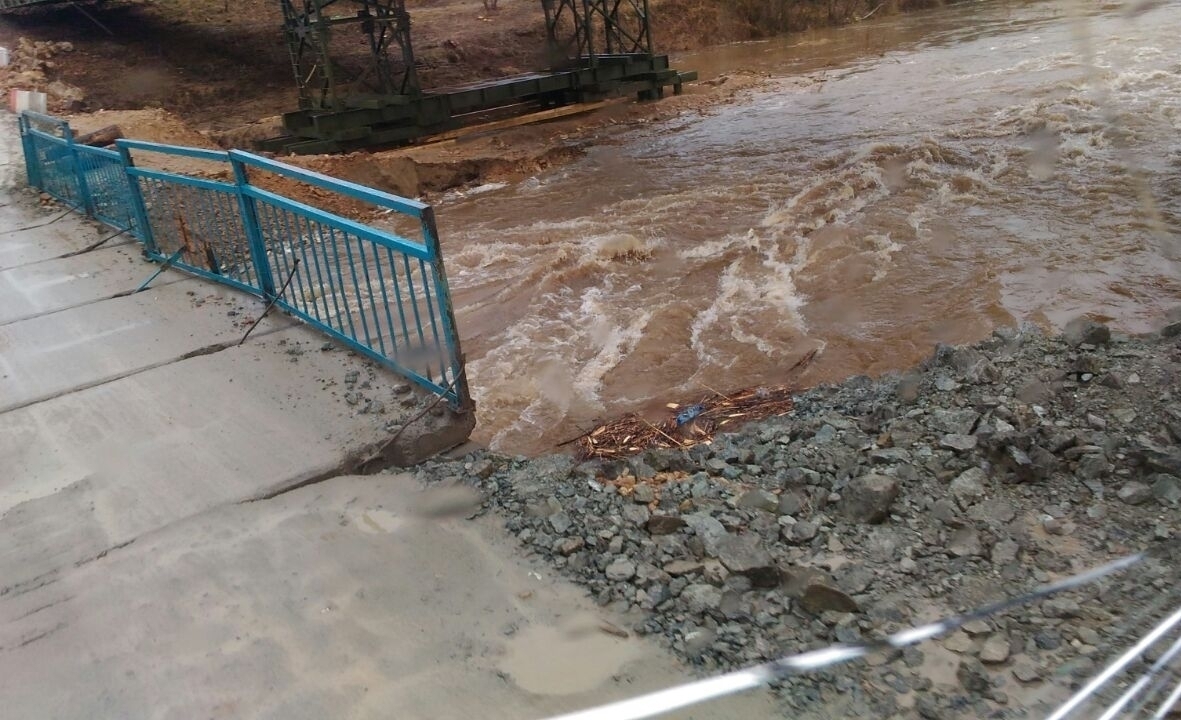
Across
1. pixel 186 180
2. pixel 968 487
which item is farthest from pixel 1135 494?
pixel 186 180

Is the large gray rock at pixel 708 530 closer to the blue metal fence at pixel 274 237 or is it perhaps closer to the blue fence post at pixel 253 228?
the blue metal fence at pixel 274 237

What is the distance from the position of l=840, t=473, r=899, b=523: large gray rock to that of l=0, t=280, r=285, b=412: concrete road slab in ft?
12.8

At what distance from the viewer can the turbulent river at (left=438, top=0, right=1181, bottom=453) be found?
7.00 meters

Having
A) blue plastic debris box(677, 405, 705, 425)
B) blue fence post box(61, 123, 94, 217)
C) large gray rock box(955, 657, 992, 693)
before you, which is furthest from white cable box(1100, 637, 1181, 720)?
blue fence post box(61, 123, 94, 217)

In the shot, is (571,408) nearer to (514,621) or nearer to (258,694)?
(514,621)

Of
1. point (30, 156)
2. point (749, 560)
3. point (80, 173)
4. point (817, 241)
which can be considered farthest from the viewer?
point (30, 156)

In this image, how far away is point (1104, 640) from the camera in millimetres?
2752

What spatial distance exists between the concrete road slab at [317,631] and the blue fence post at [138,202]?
15.1ft

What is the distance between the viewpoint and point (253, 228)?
579cm

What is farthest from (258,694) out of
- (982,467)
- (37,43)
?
(37,43)

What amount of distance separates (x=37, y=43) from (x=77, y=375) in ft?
81.8

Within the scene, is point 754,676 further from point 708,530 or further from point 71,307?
point 71,307

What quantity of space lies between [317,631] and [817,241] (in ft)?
26.2

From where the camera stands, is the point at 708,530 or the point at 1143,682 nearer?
the point at 1143,682
